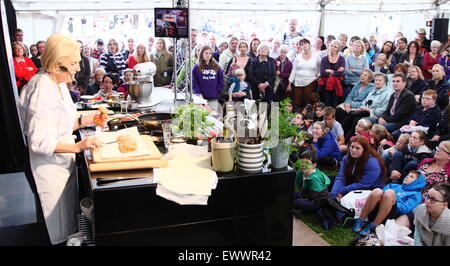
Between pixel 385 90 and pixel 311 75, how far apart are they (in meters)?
1.63

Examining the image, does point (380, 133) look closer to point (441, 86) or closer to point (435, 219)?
point (441, 86)

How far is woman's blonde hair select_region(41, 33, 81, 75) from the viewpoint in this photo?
2.17m

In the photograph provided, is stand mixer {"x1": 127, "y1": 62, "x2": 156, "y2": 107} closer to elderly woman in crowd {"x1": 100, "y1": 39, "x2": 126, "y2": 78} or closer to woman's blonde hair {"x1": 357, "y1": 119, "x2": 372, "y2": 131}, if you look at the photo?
woman's blonde hair {"x1": 357, "y1": 119, "x2": 372, "y2": 131}

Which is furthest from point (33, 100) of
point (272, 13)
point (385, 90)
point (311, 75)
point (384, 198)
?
point (272, 13)


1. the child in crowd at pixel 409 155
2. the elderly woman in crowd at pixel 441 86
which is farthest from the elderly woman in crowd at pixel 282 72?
the child in crowd at pixel 409 155

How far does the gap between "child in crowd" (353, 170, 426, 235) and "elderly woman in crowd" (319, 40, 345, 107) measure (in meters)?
3.42

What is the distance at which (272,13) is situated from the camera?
8656 mm

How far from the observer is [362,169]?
12.9ft

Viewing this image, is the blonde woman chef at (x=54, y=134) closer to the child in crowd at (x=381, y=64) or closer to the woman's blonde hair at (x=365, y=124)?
the woman's blonde hair at (x=365, y=124)

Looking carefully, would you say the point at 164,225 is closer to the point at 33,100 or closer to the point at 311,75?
the point at 33,100

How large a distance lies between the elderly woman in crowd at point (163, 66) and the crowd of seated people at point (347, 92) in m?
0.01

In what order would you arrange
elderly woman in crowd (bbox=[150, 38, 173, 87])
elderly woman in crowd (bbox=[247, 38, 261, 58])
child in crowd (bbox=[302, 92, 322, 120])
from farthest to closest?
elderly woman in crowd (bbox=[247, 38, 261, 58]) < elderly woman in crowd (bbox=[150, 38, 173, 87]) < child in crowd (bbox=[302, 92, 322, 120])

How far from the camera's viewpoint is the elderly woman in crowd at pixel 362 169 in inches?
152

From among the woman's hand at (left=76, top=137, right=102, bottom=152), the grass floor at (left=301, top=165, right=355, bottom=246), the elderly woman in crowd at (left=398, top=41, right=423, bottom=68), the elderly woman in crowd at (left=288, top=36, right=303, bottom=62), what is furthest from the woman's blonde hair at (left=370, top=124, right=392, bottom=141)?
the woman's hand at (left=76, top=137, right=102, bottom=152)
